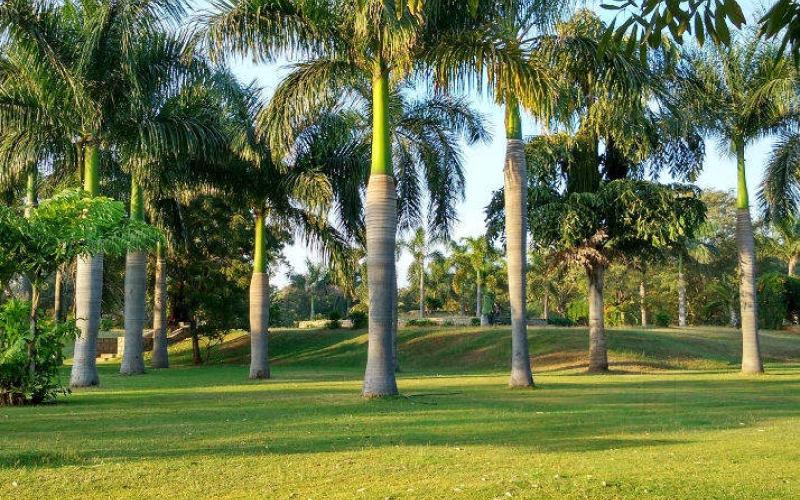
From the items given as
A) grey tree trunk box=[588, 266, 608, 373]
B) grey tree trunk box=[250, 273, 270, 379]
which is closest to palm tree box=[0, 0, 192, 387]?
grey tree trunk box=[250, 273, 270, 379]

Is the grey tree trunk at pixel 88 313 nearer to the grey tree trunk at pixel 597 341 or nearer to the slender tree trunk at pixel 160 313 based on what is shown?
the slender tree trunk at pixel 160 313

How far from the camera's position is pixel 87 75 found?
825 inches

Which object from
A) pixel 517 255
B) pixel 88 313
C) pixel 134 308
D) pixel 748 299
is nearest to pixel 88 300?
pixel 88 313

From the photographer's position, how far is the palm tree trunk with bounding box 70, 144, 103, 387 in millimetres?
21766

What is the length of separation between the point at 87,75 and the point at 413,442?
14.3m

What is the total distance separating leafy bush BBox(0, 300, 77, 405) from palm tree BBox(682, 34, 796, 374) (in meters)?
19.2

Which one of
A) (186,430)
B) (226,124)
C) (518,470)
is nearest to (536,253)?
(226,124)

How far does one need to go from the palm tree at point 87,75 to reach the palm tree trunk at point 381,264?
6930mm

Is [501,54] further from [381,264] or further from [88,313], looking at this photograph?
[88,313]

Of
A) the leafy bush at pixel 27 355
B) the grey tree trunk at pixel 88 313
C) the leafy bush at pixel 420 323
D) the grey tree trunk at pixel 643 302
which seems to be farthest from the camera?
the grey tree trunk at pixel 643 302

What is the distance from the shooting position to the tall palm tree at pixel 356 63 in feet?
56.6

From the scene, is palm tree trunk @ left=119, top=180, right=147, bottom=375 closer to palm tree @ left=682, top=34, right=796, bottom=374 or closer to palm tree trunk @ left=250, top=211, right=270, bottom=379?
palm tree trunk @ left=250, top=211, right=270, bottom=379

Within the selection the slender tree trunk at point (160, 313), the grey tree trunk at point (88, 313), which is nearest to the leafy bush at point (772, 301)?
the slender tree trunk at point (160, 313)

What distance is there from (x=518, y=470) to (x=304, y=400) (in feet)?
31.2
